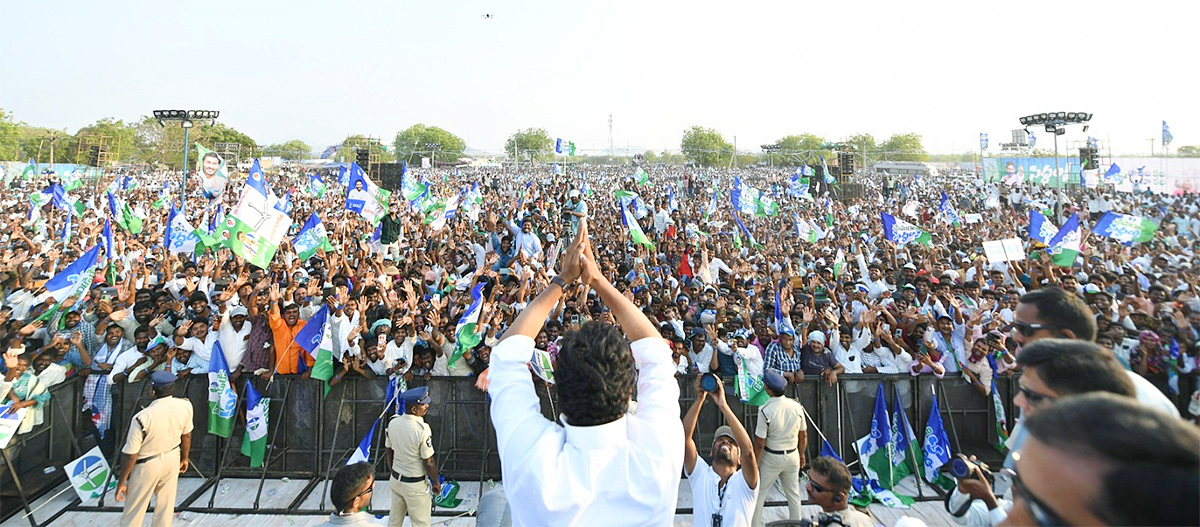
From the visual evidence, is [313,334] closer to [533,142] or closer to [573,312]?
[573,312]

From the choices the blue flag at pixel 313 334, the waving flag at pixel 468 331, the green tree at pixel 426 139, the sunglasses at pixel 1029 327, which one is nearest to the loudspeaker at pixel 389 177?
the blue flag at pixel 313 334

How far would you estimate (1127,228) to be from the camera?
393 inches

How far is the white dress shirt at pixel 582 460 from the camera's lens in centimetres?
151

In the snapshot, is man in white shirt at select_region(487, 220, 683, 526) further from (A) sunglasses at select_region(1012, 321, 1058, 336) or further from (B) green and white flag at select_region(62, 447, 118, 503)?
(B) green and white flag at select_region(62, 447, 118, 503)

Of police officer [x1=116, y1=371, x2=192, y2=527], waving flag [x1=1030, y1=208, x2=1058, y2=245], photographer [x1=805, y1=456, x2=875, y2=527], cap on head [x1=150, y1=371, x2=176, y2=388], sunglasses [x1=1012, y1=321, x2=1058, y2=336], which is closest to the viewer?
sunglasses [x1=1012, y1=321, x2=1058, y2=336]

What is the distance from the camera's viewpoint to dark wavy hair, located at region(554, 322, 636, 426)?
1598 millimetres

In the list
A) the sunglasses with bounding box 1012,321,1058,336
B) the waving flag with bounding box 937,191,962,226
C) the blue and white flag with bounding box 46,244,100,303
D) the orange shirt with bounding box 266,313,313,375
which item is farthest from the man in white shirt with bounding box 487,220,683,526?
the waving flag with bounding box 937,191,962,226

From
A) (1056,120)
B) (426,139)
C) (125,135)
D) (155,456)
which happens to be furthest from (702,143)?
(155,456)

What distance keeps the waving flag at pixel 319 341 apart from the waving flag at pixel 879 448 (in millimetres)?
5476

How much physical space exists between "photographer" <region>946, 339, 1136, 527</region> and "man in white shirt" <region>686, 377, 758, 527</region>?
1.19 metres

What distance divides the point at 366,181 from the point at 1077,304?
13.0 meters

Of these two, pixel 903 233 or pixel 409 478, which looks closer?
pixel 409 478

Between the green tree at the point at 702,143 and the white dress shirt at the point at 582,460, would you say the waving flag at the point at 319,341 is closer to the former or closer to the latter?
the white dress shirt at the point at 582,460

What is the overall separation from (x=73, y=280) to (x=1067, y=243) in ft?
44.9
